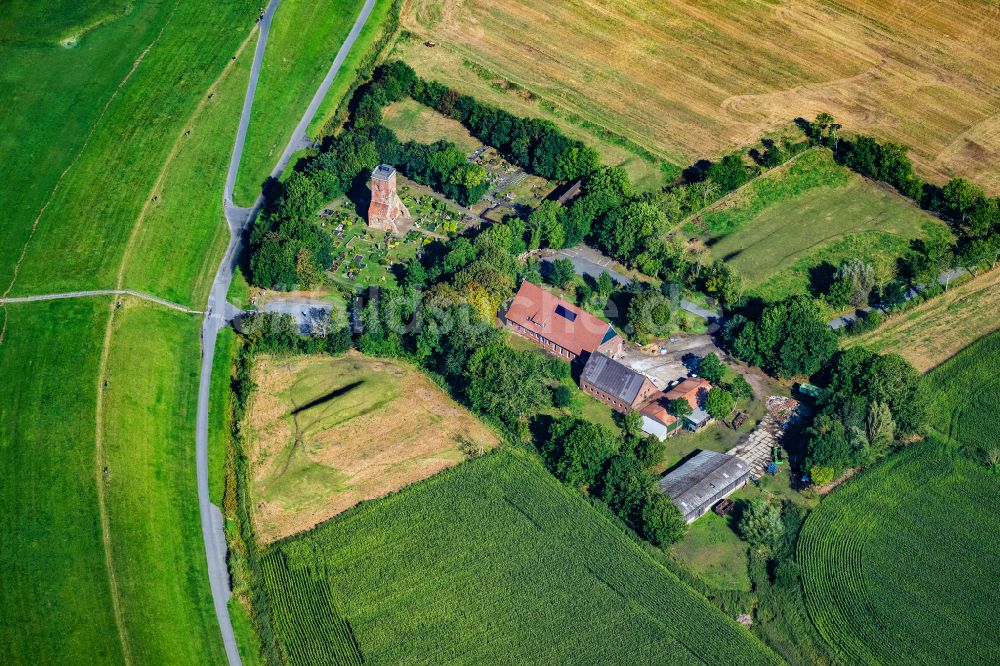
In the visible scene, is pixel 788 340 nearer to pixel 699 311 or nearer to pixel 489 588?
pixel 699 311

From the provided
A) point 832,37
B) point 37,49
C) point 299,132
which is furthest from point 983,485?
point 37,49

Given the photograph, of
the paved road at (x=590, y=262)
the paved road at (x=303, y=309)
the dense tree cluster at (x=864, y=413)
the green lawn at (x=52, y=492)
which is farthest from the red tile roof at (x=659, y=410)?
the green lawn at (x=52, y=492)

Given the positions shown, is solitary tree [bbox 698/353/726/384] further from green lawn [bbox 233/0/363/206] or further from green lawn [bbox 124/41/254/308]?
green lawn [bbox 233/0/363/206]

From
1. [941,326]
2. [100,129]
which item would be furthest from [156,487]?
[941,326]

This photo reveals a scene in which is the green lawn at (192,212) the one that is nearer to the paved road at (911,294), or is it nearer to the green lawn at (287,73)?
the green lawn at (287,73)

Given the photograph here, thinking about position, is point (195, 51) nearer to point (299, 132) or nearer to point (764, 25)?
point (299, 132)

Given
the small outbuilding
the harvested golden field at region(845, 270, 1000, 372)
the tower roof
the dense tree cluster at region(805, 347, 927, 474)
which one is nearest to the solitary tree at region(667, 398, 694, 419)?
the small outbuilding
